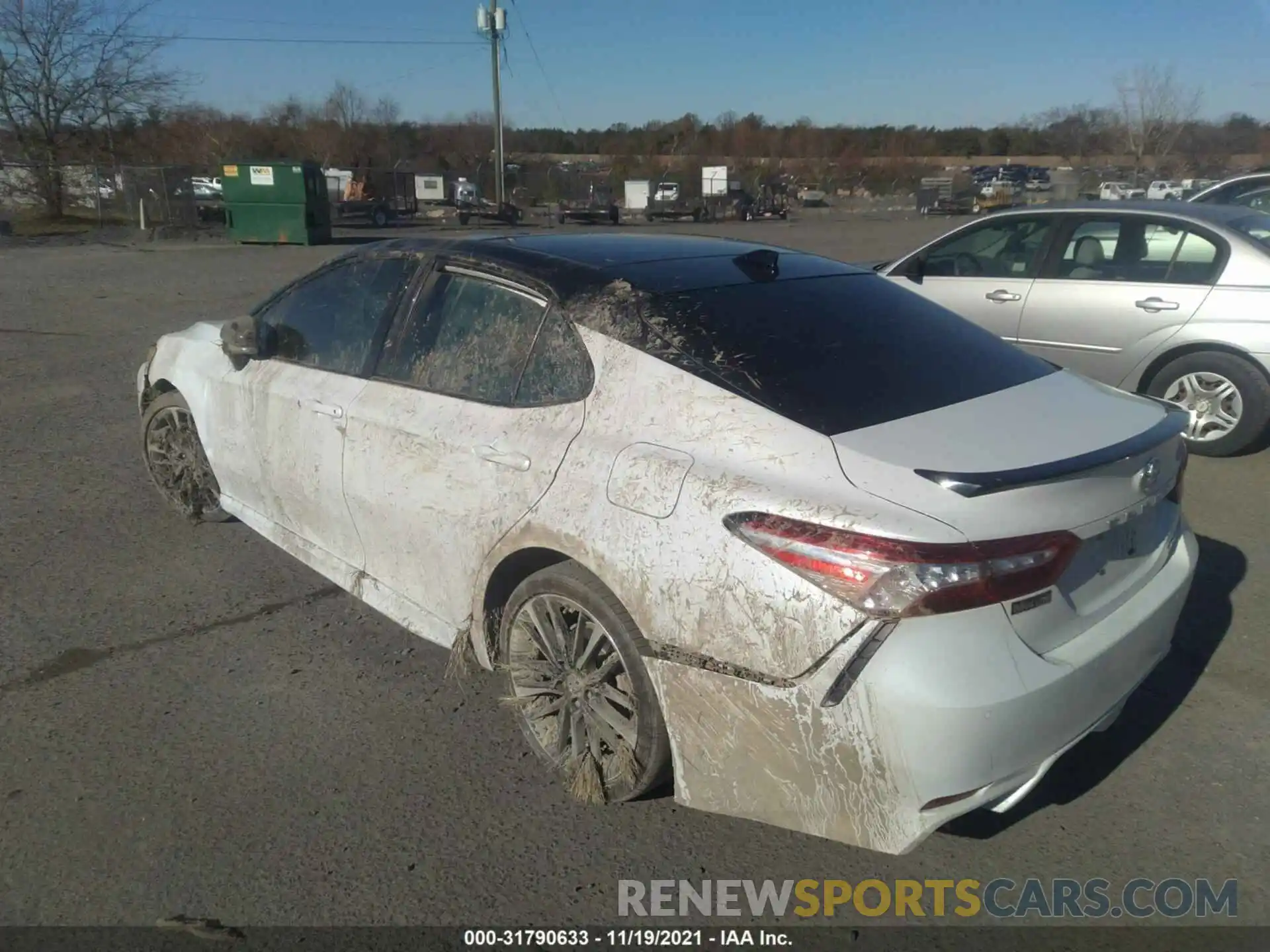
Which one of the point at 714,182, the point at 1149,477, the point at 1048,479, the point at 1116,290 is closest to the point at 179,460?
the point at 1048,479

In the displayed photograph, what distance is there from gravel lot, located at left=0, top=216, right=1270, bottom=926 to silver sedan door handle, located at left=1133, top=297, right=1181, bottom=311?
1967 millimetres

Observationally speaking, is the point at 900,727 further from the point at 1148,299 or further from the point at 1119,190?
the point at 1119,190

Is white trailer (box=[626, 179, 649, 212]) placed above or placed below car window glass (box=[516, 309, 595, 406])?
above

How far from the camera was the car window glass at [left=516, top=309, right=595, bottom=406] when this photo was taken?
302 cm

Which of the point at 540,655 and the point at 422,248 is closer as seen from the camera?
the point at 540,655

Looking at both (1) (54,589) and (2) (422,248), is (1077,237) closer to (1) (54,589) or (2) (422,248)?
(2) (422,248)

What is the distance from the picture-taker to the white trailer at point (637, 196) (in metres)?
44.8

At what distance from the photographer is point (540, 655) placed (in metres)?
3.13

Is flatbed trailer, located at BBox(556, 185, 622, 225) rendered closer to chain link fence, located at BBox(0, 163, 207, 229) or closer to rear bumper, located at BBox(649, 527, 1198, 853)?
chain link fence, located at BBox(0, 163, 207, 229)

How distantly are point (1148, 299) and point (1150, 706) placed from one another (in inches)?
152

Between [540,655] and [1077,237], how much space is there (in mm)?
5498

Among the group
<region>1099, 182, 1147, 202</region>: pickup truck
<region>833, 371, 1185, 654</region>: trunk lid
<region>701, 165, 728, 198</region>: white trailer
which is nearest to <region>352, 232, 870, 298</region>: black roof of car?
<region>833, 371, 1185, 654</region>: trunk lid

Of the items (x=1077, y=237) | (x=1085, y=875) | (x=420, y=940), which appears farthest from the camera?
(x=1077, y=237)

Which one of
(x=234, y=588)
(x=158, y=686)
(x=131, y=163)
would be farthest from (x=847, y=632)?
(x=131, y=163)
